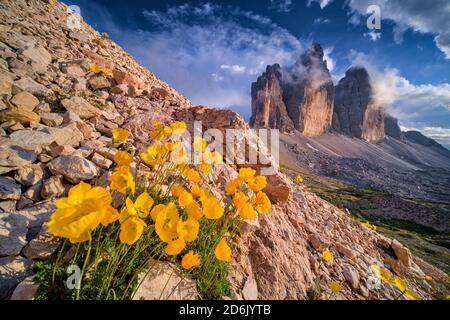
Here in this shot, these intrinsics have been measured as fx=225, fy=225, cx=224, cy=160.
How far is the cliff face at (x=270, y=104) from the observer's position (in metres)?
158

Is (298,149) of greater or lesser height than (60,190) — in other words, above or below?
above

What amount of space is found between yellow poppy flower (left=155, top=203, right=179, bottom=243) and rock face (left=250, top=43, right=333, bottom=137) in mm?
154631

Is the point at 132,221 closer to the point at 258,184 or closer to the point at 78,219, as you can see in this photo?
the point at 78,219

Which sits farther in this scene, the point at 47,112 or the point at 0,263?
the point at 47,112

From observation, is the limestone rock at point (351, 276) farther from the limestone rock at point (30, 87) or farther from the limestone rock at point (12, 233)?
the limestone rock at point (30, 87)

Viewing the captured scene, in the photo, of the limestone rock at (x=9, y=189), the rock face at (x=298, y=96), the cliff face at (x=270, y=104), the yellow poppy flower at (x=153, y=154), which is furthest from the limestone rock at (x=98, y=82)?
the cliff face at (x=270, y=104)

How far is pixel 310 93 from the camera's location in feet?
532

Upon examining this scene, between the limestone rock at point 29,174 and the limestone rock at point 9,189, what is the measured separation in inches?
3.7

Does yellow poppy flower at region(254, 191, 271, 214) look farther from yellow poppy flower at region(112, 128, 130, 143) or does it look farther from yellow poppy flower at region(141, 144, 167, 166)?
yellow poppy flower at region(112, 128, 130, 143)

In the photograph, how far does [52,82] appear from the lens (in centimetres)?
593
